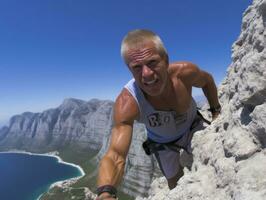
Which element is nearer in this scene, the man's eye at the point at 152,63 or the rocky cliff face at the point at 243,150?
the rocky cliff face at the point at 243,150

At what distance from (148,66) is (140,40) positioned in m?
0.68

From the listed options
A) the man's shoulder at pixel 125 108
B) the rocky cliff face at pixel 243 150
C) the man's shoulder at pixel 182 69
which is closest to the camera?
the rocky cliff face at pixel 243 150

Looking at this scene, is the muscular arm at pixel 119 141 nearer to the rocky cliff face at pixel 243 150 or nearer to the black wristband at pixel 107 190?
the black wristband at pixel 107 190

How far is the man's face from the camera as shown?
6605 millimetres

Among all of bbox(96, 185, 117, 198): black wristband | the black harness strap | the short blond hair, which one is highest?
the short blond hair

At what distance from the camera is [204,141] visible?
7.72 m

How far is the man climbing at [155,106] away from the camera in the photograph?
21.7ft

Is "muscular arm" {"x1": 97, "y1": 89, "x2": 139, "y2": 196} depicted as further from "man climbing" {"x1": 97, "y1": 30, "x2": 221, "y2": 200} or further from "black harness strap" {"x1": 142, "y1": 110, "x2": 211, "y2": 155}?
"black harness strap" {"x1": 142, "y1": 110, "x2": 211, "y2": 155}

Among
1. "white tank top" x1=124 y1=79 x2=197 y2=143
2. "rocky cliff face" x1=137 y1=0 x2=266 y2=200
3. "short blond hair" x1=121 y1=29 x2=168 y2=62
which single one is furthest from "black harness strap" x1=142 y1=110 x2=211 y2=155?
"short blond hair" x1=121 y1=29 x2=168 y2=62

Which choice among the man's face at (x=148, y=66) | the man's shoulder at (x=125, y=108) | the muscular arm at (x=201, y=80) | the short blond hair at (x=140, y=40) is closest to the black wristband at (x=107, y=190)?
the man's shoulder at (x=125, y=108)

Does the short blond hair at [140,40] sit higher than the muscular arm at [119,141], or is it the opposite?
the short blond hair at [140,40]

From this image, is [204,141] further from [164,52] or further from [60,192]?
[60,192]

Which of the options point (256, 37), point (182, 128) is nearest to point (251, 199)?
point (256, 37)

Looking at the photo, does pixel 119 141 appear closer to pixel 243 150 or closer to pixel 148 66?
pixel 148 66
